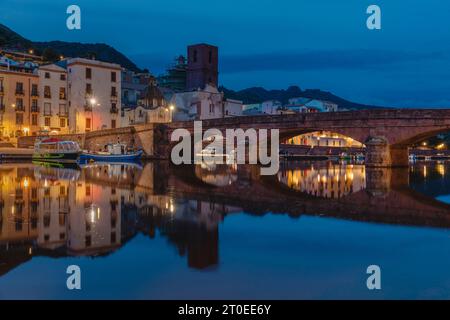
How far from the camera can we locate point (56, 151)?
175 ft

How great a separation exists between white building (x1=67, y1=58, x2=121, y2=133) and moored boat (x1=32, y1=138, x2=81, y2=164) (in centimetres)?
1450

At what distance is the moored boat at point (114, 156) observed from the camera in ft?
184

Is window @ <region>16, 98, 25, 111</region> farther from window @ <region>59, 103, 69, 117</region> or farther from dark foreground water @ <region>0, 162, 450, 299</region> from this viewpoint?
dark foreground water @ <region>0, 162, 450, 299</region>

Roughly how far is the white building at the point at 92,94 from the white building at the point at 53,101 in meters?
0.90

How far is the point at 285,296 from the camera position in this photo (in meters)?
6.42

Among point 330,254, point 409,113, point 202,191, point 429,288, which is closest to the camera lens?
point 429,288

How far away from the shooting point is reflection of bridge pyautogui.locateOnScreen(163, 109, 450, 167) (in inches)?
1475

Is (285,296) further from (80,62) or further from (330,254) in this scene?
(80,62)

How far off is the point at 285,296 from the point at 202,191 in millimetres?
14858

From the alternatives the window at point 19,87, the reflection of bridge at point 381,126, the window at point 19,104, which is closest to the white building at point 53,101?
the window at point 19,104

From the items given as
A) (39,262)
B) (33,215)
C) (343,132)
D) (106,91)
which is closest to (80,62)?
(106,91)

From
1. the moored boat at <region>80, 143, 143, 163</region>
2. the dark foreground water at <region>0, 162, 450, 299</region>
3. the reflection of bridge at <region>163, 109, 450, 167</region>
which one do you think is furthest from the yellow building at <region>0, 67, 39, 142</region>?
the dark foreground water at <region>0, 162, 450, 299</region>

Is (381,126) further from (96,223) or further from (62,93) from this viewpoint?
(62,93)

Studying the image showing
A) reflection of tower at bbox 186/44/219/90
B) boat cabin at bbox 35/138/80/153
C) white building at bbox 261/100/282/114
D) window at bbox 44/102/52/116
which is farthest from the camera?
white building at bbox 261/100/282/114
